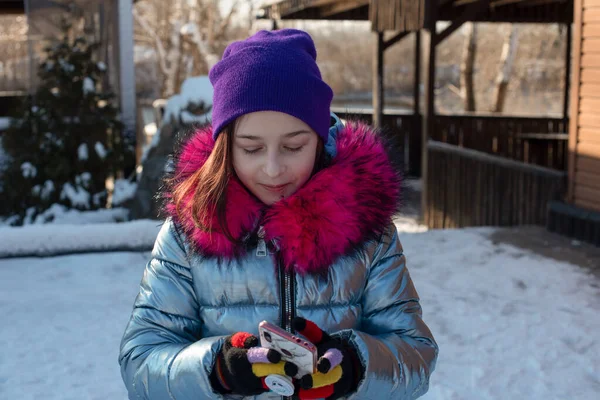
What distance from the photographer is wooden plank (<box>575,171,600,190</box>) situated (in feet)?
22.5

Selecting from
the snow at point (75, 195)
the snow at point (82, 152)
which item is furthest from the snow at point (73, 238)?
the snow at point (82, 152)

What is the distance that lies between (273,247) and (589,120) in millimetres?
5844

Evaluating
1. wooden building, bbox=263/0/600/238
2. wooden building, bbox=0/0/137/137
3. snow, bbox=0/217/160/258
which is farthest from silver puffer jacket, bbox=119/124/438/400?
wooden building, bbox=0/0/137/137

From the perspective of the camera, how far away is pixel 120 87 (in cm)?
1130

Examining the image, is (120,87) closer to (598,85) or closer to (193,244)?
(598,85)

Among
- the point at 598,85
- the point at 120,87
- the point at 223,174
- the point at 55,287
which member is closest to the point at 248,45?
the point at 223,174

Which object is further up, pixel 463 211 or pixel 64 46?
pixel 64 46

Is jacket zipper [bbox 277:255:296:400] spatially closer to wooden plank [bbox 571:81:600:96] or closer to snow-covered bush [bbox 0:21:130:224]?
wooden plank [bbox 571:81:600:96]

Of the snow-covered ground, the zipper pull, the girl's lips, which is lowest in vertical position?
the snow-covered ground

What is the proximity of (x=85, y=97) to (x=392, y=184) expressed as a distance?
7.99 m

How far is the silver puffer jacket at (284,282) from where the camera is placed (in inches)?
72.4

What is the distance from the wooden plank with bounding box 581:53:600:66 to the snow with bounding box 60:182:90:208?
5.49 m

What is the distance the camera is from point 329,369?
156cm

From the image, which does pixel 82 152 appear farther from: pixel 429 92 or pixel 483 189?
pixel 483 189
